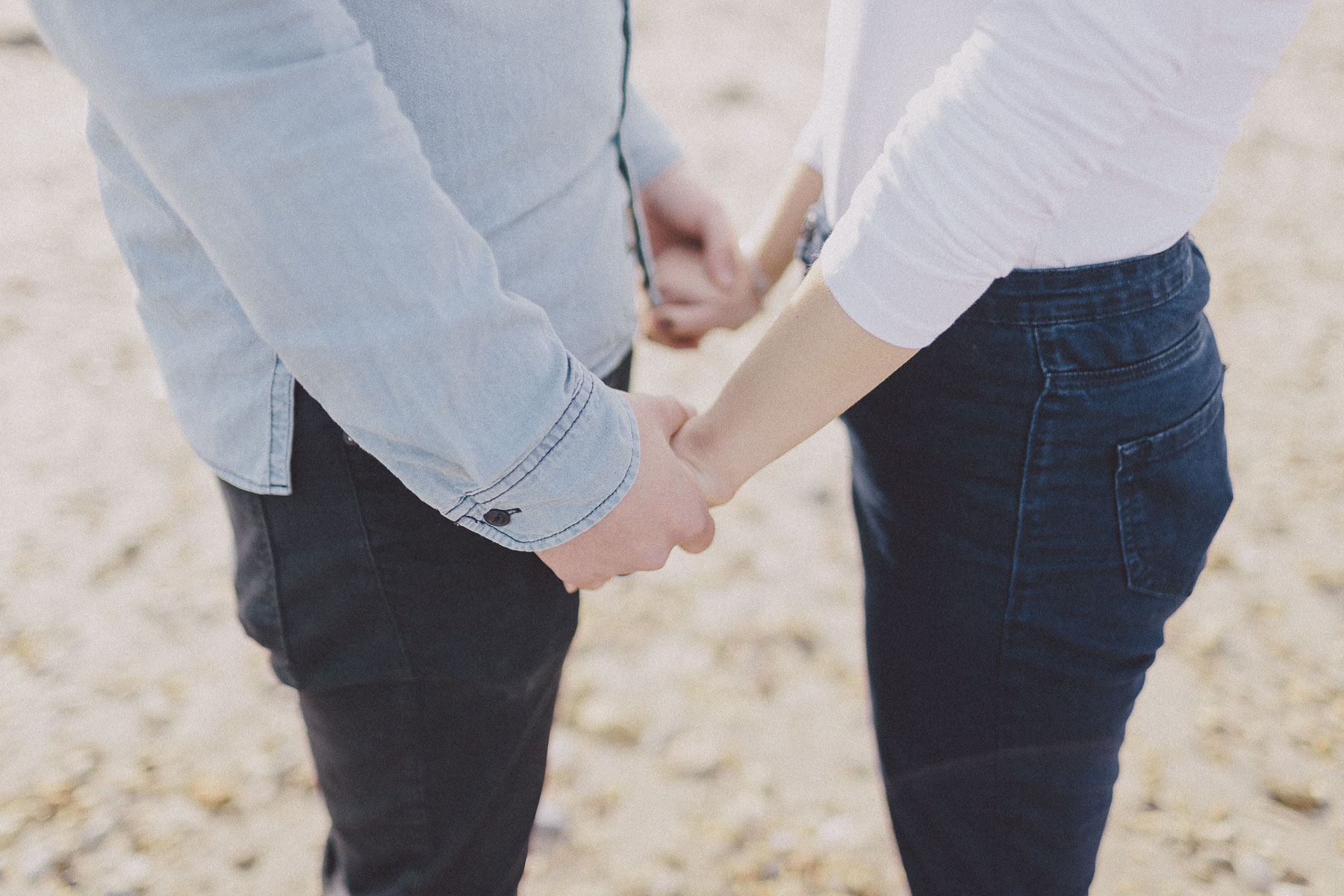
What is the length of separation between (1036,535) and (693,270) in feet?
2.38

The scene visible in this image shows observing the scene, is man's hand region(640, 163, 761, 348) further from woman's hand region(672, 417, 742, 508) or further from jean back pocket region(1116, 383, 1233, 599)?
jean back pocket region(1116, 383, 1233, 599)

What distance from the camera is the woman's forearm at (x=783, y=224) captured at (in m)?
1.38

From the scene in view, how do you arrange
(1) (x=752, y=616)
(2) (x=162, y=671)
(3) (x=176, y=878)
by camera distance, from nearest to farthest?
1. (3) (x=176, y=878)
2. (2) (x=162, y=671)
3. (1) (x=752, y=616)

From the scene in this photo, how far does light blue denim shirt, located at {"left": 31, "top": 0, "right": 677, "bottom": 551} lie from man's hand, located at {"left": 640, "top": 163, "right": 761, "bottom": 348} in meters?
0.37

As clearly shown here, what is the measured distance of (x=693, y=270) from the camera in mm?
1521

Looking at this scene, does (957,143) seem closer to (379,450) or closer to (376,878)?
(379,450)

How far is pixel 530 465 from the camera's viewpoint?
0.88m

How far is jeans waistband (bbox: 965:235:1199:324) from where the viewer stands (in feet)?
3.10

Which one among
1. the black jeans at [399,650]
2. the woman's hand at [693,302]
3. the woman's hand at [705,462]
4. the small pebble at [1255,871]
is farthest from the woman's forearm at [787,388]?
the small pebble at [1255,871]

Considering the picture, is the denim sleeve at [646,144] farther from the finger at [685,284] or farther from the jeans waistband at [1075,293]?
the jeans waistband at [1075,293]

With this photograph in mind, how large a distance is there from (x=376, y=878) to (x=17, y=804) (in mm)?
1361

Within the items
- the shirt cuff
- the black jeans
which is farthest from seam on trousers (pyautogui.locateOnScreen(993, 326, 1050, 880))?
the black jeans

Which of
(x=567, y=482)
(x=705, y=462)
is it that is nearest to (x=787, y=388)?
(x=705, y=462)

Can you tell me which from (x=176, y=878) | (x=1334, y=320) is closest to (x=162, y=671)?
(x=176, y=878)
